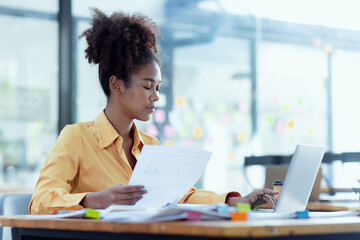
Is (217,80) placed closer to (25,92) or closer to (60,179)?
(25,92)

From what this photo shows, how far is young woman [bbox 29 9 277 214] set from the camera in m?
2.02

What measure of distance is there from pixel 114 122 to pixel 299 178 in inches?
29.0

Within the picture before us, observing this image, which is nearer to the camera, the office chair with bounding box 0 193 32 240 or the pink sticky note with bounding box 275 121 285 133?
the office chair with bounding box 0 193 32 240

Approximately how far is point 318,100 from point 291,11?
0.58 metres

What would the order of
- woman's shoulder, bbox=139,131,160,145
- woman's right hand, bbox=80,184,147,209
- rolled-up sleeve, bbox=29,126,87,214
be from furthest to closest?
woman's shoulder, bbox=139,131,160,145, rolled-up sleeve, bbox=29,126,87,214, woman's right hand, bbox=80,184,147,209

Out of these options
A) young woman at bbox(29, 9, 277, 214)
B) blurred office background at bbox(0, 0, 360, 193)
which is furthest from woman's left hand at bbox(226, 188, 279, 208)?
blurred office background at bbox(0, 0, 360, 193)

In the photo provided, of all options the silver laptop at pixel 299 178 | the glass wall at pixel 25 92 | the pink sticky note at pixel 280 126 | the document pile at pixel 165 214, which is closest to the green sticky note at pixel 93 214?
the document pile at pixel 165 214

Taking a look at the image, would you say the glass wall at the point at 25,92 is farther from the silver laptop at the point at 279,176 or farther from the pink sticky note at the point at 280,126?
the silver laptop at the point at 279,176

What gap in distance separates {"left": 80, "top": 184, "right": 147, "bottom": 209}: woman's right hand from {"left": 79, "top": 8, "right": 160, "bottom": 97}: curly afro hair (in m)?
0.55

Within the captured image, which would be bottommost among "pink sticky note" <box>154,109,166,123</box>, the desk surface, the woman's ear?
the desk surface

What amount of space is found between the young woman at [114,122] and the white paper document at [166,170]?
256 millimetres

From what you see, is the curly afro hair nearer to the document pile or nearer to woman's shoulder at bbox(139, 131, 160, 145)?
woman's shoulder at bbox(139, 131, 160, 145)

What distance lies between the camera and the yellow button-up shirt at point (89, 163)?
1967mm

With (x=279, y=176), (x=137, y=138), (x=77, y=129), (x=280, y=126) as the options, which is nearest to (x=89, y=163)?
(x=77, y=129)
